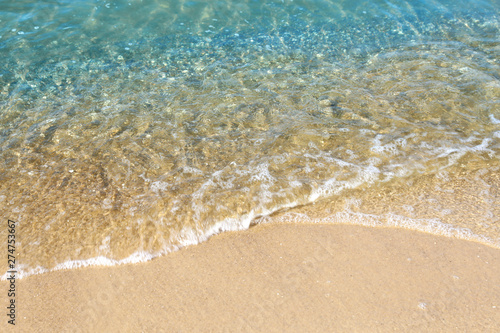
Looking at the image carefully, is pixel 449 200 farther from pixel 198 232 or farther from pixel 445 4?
pixel 445 4

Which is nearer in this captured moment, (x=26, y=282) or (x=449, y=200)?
(x=26, y=282)

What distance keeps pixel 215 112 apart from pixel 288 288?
9.76 feet

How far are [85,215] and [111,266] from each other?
2.29ft

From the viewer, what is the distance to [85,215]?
375cm

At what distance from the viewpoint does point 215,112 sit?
5.38 metres

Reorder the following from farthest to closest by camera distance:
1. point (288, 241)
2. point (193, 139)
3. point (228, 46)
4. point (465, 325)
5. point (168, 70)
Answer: point (228, 46), point (168, 70), point (193, 139), point (288, 241), point (465, 325)

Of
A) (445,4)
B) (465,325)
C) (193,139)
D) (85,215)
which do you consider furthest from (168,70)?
(445,4)

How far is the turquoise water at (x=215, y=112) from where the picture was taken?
3801mm

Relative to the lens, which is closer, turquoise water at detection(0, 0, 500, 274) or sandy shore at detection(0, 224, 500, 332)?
sandy shore at detection(0, 224, 500, 332)

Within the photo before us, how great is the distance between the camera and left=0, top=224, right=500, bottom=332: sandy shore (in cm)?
284

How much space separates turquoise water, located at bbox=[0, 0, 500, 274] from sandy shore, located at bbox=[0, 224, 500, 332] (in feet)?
0.86

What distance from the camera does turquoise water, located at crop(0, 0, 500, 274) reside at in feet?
12.5

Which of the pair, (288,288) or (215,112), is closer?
(288,288)

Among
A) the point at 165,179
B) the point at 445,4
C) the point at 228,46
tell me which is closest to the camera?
the point at 165,179
